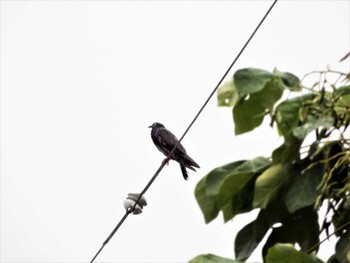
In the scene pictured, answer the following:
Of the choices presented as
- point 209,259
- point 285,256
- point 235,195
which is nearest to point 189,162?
point 235,195

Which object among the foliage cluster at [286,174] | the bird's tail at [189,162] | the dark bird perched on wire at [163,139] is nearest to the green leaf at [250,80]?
the foliage cluster at [286,174]

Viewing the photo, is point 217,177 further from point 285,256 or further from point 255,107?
point 285,256

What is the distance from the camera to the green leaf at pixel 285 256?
401 centimetres

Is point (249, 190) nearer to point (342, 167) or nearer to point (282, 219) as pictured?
point (282, 219)

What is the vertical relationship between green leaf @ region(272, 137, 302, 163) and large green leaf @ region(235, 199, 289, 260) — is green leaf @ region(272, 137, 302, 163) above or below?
above

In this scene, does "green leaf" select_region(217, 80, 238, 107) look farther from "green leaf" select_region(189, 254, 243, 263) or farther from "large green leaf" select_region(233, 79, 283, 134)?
"green leaf" select_region(189, 254, 243, 263)

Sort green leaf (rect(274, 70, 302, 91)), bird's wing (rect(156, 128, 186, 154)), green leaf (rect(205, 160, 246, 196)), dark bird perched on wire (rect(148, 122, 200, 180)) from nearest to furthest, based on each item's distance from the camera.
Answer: green leaf (rect(205, 160, 246, 196))
green leaf (rect(274, 70, 302, 91))
dark bird perched on wire (rect(148, 122, 200, 180))
bird's wing (rect(156, 128, 186, 154))

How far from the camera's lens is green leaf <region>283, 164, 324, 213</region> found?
4398mm

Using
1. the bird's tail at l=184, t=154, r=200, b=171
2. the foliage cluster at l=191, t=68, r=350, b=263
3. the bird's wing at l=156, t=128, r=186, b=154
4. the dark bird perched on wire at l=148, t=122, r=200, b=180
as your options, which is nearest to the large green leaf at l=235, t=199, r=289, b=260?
the foliage cluster at l=191, t=68, r=350, b=263

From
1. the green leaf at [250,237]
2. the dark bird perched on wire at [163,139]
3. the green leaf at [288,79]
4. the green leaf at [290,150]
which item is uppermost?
the green leaf at [288,79]

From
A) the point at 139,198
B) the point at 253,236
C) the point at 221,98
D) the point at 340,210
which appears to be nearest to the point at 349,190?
the point at 340,210

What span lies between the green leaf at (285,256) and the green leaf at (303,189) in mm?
416

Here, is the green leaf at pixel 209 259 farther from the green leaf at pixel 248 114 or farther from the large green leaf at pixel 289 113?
the green leaf at pixel 248 114

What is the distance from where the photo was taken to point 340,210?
4234 mm
